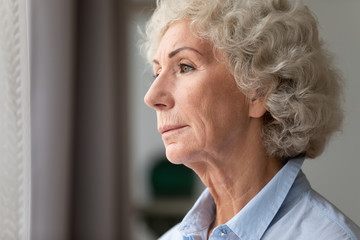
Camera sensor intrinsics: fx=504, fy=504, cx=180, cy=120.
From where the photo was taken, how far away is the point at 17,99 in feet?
3.85

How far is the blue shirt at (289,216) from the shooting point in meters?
1.16

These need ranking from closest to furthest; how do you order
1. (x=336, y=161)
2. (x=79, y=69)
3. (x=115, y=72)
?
1. (x=79, y=69)
2. (x=115, y=72)
3. (x=336, y=161)

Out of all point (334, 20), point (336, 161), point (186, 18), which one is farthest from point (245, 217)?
point (334, 20)

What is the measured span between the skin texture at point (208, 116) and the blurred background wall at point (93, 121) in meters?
0.37

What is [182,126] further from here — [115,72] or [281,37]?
[115,72]

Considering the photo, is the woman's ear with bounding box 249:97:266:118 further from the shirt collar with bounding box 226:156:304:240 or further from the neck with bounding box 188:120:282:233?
the shirt collar with bounding box 226:156:304:240

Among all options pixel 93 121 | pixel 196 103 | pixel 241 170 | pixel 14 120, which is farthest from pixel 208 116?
pixel 93 121

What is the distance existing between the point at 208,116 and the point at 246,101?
12cm

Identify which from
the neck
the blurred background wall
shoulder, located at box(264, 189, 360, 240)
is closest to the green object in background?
the blurred background wall

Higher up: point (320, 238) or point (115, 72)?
point (115, 72)

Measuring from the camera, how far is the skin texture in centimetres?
Result: 126

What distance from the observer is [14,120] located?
1164 mm

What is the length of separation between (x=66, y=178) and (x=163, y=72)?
0.86 metres

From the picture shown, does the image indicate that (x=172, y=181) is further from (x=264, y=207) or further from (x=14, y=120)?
(x=14, y=120)
